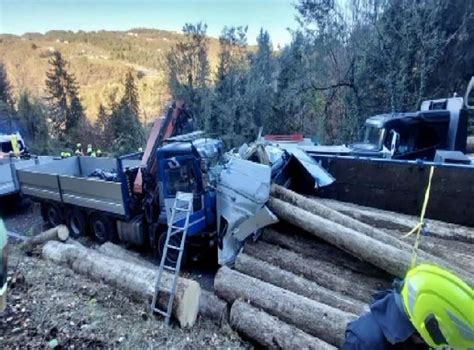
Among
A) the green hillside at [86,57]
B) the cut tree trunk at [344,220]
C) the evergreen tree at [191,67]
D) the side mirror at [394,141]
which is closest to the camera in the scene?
the cut tree trunk at [344,220]

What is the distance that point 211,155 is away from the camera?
698 centimetres

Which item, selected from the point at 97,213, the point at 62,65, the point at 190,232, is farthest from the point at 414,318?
the point at 62,65

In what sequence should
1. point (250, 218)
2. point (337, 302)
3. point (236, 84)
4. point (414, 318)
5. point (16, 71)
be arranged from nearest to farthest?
point (414, 318), point (337, 302), point (250, 218), point (236, 84), point (16, 71)

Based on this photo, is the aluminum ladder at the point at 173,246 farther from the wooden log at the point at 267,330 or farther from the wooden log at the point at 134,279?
the wooden log at the point at 267,330

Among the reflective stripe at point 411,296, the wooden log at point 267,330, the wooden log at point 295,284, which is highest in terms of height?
the reflective stripe at point 411,296

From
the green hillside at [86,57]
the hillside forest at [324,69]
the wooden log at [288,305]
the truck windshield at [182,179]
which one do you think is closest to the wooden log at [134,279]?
the wooden log at [288,305]

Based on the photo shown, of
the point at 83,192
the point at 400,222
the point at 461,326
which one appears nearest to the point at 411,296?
the point at 461,326

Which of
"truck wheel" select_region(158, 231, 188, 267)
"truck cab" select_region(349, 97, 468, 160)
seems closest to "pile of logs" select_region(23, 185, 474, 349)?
"truck wheel" select_region(158, 231, 188, 267)

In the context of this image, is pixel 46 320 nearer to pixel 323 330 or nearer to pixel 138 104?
pixel 323 330

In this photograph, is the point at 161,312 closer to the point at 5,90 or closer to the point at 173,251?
the point at 173,251

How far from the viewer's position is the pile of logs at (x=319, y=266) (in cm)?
459

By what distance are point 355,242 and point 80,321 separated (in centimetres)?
368

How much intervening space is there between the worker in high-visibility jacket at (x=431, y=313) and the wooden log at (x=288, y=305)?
2345mm

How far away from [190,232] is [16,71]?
39.7 m
